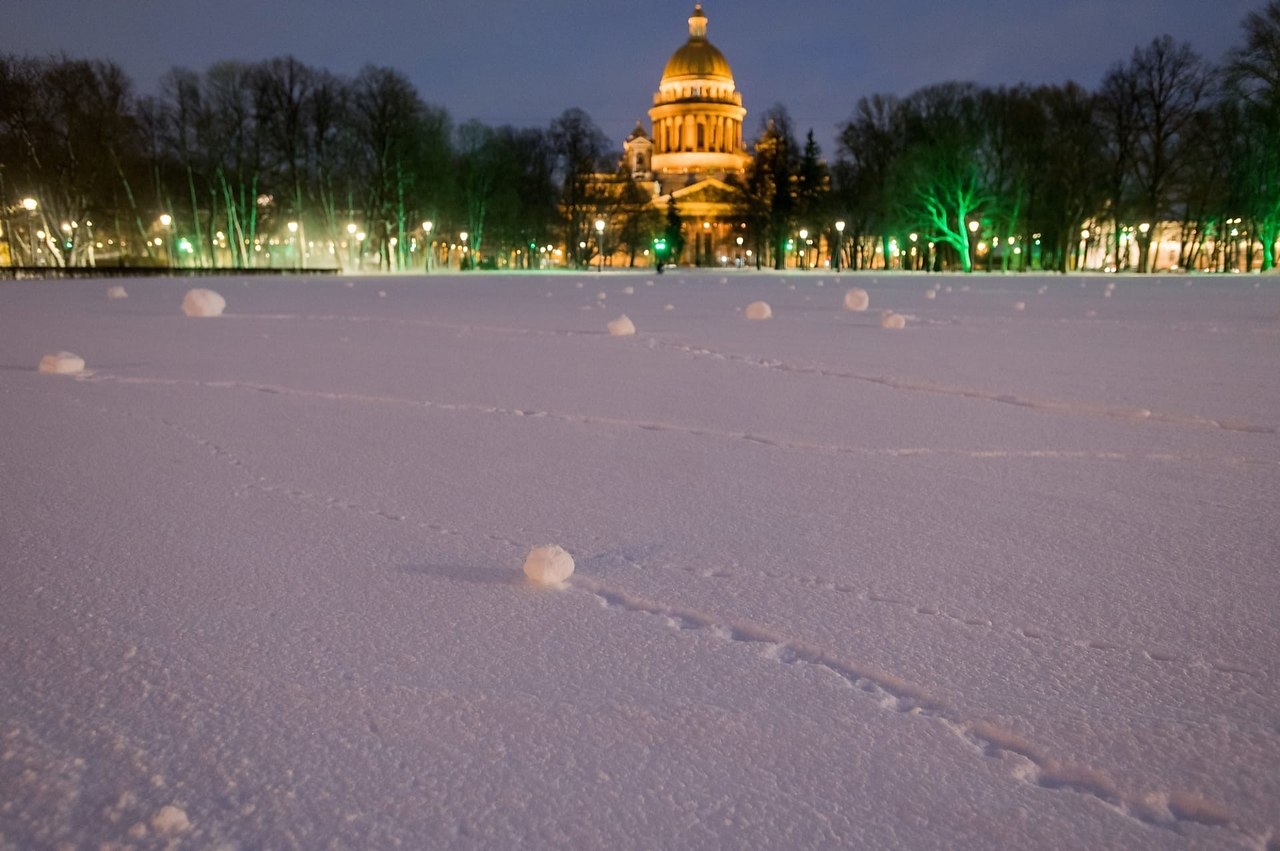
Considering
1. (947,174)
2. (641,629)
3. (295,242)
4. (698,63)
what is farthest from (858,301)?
(698,63)

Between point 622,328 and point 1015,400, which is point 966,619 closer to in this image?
point 1015,400

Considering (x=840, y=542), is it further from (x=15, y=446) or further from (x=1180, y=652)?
(x=15, y=446)

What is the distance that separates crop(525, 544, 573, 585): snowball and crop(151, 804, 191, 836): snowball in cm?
106

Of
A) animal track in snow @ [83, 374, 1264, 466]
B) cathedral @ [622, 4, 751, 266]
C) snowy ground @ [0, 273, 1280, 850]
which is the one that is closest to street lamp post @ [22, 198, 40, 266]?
animal track in snow @ [83, 374, 1264, 466]

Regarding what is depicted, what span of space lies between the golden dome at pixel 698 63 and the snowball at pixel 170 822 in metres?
114

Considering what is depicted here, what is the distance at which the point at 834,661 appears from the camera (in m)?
1.93

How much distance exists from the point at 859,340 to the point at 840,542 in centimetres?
674

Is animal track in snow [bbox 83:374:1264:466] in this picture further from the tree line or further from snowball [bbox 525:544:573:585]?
the tree line

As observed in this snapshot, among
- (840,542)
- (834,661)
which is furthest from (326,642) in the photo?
(840,542)

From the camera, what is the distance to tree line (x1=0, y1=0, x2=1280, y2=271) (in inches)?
1615

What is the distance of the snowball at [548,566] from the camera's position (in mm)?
2334

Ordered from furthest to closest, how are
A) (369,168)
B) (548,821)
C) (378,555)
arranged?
(369,168) → (378,555) → (548,821)

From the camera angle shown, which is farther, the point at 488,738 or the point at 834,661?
the point at 834,661

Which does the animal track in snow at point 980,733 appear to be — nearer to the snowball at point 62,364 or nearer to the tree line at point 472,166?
the snowball at point 62,364
